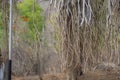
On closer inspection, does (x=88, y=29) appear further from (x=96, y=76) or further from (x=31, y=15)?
(x=31, y=15)

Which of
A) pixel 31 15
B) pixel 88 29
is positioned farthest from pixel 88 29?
pixel 31 15

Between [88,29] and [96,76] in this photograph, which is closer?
[88,29]

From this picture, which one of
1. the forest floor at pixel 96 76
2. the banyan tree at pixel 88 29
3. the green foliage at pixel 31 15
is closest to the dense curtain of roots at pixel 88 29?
the banyan tree at pixel 88 29

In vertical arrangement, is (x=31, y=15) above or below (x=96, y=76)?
above

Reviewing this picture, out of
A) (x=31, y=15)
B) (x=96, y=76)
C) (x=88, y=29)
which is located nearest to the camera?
(x=88, y=29)

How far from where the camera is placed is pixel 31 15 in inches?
436

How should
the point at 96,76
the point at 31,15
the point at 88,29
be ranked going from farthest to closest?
the point at 31,15, the point at 96,76, the point at 88,29

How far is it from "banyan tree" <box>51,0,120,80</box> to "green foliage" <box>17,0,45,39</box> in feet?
12.0

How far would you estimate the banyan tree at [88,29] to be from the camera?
6.96 metres

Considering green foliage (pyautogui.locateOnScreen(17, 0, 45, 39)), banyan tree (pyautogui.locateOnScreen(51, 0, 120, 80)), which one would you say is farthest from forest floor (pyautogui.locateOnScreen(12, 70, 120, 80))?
green foliage (pyautogui.locateOnScreen(17, 0, 45, 39))

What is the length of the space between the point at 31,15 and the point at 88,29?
4.34 meters

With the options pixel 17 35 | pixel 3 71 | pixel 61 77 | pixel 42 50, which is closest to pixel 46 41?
pixel 42 50

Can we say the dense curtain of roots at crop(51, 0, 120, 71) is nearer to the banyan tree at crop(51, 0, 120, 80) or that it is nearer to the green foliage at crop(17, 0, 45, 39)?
the banyan tree at crop(51, 0, 120, 80)

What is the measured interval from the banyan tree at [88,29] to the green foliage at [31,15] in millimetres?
3657
